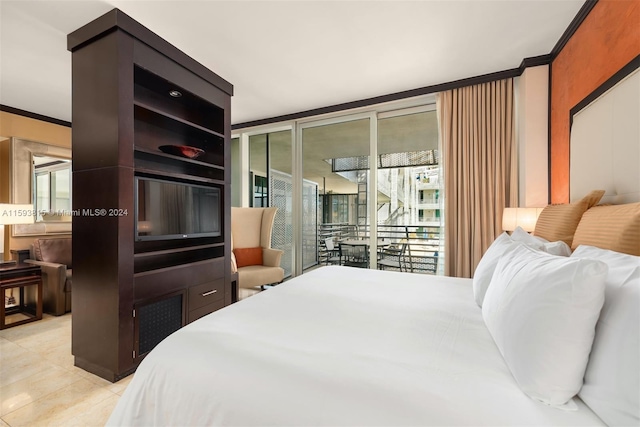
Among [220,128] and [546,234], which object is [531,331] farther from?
[220,128]

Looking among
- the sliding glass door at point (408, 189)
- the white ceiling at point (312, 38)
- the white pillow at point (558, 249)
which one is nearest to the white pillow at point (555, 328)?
the white pillow at point (558, 249)

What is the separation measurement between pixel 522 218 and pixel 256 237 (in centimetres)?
315

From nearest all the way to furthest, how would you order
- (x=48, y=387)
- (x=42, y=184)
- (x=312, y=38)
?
1. (x=48, y=387)
2. (x=312, y=38)
3. (x=42, y=184)

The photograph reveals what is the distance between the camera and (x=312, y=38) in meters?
2.37

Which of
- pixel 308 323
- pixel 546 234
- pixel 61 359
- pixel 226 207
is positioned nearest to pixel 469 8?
pixel 546 234

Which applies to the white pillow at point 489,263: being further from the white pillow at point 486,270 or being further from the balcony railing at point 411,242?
the balcony railing at point 411,242

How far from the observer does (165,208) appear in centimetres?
228

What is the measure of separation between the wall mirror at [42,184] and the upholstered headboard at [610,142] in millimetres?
5680

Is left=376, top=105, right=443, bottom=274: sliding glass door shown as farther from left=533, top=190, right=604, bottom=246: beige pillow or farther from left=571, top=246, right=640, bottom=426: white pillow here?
left=571, top=246, right=640, bottom=426: white pillow

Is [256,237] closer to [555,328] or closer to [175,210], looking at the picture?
[175,210]

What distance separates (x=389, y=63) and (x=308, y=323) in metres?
2.65

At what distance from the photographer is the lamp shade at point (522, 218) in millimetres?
2338

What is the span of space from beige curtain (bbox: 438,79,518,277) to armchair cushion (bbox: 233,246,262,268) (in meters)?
2.45

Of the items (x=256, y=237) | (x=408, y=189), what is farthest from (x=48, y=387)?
(x=408, y=189)
